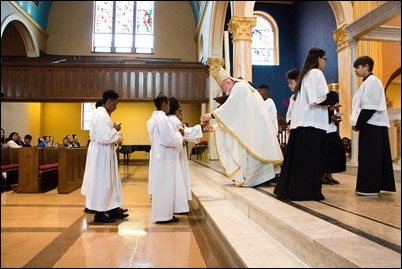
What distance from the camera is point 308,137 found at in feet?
10.7

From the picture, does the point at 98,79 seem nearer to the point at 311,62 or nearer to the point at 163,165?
the point at 163,165

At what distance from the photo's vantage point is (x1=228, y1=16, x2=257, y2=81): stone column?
875cm

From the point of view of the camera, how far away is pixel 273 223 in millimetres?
2619

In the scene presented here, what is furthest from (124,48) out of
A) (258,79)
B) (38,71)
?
(258,79)

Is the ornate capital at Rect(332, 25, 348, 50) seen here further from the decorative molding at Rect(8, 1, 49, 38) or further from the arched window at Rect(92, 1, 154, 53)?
the decorative molding at Rect(8, 1, 49, 38)

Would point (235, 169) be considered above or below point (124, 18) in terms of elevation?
below

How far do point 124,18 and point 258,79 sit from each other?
6352mm

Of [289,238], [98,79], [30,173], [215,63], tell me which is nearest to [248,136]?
[289,238]

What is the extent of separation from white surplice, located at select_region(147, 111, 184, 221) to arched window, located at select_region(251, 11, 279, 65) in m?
13.0

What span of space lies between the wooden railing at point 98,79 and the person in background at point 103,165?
9.43 meters

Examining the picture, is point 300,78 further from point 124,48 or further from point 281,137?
point 124,48

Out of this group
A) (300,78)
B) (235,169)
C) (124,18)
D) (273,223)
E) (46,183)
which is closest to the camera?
(273,223)

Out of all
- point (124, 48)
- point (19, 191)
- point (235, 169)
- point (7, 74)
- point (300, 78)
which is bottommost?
point (19, 191)

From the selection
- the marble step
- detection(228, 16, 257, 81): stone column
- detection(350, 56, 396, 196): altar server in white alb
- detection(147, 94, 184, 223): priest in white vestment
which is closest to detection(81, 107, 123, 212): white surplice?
detection(147, 94, 184, 223): priest in white vestment
